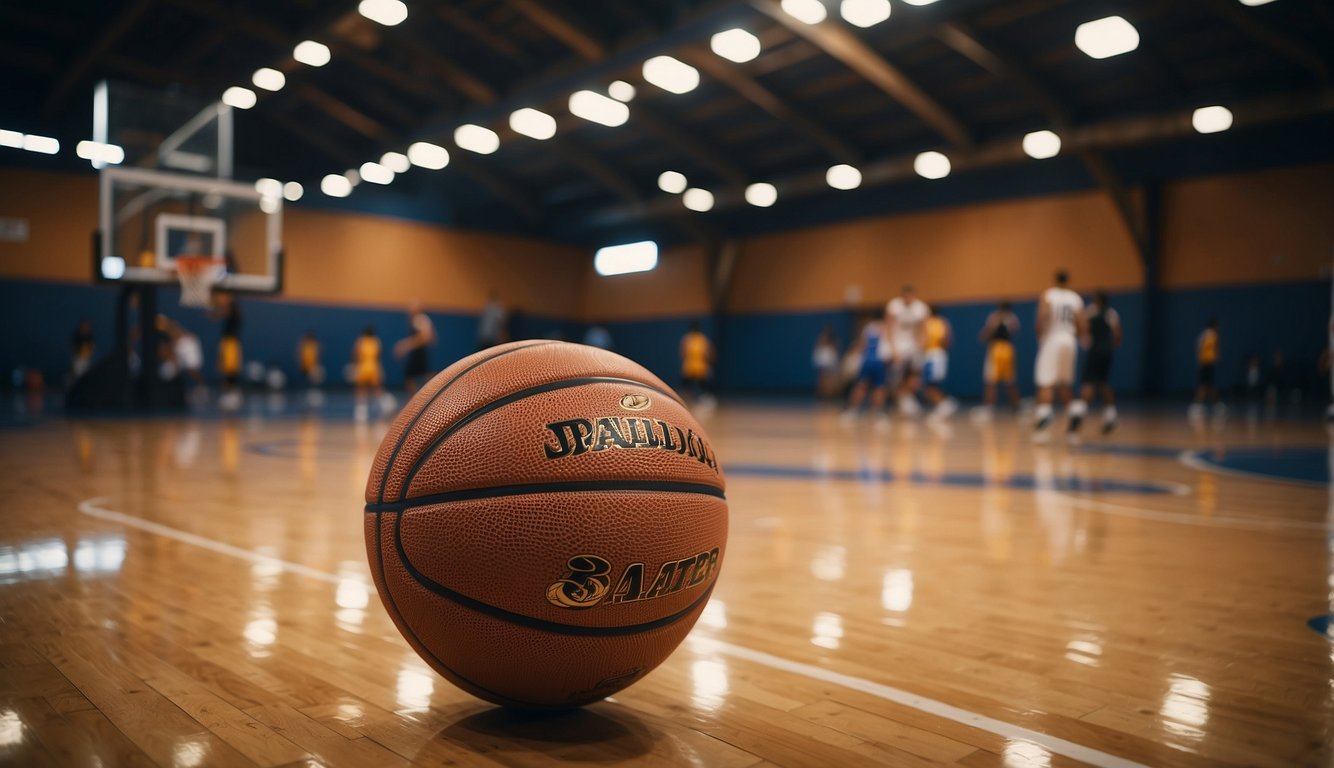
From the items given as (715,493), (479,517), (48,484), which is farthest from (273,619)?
(48,484)

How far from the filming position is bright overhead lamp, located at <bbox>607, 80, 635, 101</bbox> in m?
16.6

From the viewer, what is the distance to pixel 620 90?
16.9 meters

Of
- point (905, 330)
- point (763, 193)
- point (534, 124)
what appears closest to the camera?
point (905, 330)

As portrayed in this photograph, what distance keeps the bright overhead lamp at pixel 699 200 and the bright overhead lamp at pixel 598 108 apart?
382cm

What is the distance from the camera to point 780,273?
78.1 feet

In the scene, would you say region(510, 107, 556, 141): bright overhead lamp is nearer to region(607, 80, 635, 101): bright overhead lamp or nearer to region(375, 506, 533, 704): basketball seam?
region(607, 80, 635, 101): bright overhead lamp

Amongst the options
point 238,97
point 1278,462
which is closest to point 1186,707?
point 1278,462

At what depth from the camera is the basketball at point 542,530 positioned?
1646 mm

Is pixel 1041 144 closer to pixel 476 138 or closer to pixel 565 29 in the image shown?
pixel 565 29

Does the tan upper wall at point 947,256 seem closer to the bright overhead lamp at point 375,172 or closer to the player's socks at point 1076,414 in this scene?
the bright overhead lamp at point 375,172

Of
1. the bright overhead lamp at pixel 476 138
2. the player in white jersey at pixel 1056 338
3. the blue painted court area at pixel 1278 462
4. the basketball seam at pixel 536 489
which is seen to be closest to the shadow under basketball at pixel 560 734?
the basketball seam at pixel 536 489

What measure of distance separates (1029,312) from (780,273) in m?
6.65

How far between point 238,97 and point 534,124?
5.92 metres

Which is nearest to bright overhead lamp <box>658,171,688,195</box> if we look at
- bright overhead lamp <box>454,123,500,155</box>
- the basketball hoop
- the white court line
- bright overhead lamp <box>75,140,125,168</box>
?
bright overhead lamp <box>454,123,500,155</box>
